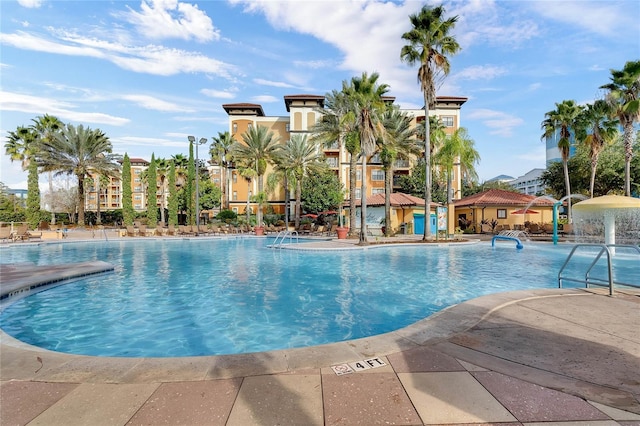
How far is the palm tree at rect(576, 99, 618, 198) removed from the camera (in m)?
27.1

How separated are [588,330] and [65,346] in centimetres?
819

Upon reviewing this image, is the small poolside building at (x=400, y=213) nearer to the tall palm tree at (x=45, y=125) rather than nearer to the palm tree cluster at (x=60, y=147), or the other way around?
the palm tree cluster at (x=60, y=147)

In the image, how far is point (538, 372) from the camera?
3.29 meters

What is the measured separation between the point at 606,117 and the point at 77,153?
175ft

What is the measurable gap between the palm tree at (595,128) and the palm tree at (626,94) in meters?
2.54

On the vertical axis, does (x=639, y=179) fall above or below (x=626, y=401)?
above

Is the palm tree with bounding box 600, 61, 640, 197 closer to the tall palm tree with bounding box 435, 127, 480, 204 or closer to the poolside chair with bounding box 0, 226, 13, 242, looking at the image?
the tall palm tree with bounding box 435, 127, 480, 204

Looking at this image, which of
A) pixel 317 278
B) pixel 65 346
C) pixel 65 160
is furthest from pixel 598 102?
pixel 65 160

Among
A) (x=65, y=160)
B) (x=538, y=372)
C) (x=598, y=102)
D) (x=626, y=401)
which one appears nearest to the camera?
(x=626, y=401)

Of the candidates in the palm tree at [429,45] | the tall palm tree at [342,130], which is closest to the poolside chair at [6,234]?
the tall palm tree at [342,130]

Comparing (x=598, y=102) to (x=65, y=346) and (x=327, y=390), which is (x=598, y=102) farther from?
(x=65, y=346)

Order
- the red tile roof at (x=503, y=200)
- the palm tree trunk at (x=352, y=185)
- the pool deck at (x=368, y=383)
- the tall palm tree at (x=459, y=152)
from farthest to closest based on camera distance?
→ the red tile roof at (x=503, y=200), the tall palm tree at (x=459, y=152), the palm tree trunk at (x=352, y=185), the pool deck at (x=368, y=383)

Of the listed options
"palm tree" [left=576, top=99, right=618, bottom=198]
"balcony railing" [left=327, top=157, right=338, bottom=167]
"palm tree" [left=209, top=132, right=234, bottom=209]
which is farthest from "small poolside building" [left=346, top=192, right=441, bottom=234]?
"palm tree" [left=209, top=132, right=234, bottom=209]

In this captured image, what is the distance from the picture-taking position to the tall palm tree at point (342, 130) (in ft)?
75.5
